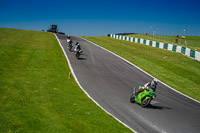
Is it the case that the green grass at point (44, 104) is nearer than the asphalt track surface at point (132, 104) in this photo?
Yes

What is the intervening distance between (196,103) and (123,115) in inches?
265

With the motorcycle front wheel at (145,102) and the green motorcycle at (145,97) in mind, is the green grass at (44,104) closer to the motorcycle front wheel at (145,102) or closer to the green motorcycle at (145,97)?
the green motorcycle at (145,97)

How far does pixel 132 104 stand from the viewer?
13383mm

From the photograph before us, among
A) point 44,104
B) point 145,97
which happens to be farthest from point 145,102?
point 44,104

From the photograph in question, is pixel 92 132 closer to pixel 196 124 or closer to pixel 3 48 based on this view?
pixel 196 124

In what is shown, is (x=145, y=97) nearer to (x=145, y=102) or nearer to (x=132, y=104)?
(x=145, y=102)

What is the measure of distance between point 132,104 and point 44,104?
5.09 meters

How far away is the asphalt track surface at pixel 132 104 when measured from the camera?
10656mm

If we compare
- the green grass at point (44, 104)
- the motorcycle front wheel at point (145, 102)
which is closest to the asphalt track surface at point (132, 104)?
the motorcycle front wheel at point (145, 102)

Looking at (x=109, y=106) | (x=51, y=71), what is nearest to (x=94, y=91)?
(x=109, y=106)

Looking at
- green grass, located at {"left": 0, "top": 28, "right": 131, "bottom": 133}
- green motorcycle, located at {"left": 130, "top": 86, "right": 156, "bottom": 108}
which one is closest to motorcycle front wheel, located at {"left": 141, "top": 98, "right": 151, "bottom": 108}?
green motorcycle, located at {"left": 130, "top": 86, "right": 156, "bottom": 108}

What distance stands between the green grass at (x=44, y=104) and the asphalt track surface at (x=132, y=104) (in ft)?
3.13

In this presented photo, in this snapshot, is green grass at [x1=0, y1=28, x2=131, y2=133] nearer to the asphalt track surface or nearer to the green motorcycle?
the asphalt track surface

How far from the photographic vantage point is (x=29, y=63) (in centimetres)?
2147
